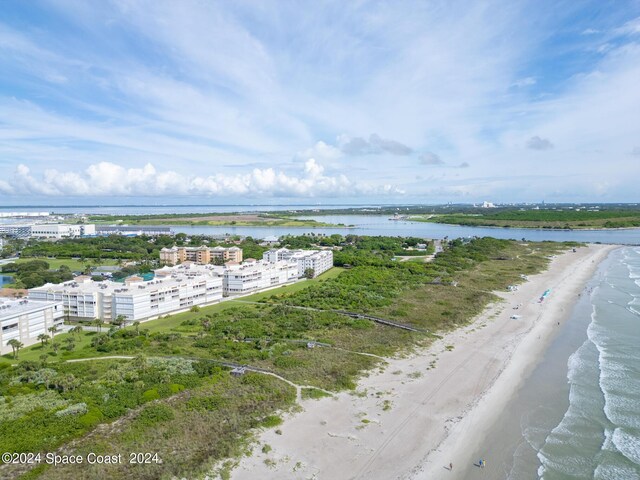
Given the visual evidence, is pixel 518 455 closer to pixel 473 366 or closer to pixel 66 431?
pixel 473 366

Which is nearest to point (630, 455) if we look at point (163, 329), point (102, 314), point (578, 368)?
point (578, 368)

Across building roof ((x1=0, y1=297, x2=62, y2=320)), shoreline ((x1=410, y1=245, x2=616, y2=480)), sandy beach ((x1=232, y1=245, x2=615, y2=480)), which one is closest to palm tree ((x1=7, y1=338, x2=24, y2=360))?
building roof ((x1=0, y1=297, x2=62, y2=320))

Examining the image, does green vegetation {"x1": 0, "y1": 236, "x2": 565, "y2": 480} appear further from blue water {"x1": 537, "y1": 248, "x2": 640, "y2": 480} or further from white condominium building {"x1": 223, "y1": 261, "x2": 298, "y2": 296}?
blue water {"x1": 537, "y1": 248, "x2": 640, "y2": 480}

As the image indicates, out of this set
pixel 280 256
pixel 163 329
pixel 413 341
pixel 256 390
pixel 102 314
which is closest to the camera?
pixel 256 390

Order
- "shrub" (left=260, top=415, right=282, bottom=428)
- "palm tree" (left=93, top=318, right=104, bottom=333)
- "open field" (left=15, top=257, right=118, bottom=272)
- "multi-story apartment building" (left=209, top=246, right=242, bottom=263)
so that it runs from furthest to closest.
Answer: "multi-story apartment building" (left=209, top=246, right=242, bottom=263) < "open field" (left=15, top=257, right=118, bottom=272) < "palm tree" (left=93, top=318, right=104, bottom=333) < "shrub" (left=260, top=415, right=282, bottom=428)

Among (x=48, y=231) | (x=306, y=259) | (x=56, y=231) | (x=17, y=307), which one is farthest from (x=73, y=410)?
(x=48, y=231)

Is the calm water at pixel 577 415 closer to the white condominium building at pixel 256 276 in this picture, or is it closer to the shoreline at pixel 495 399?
the shoreline at pixel 495 399
